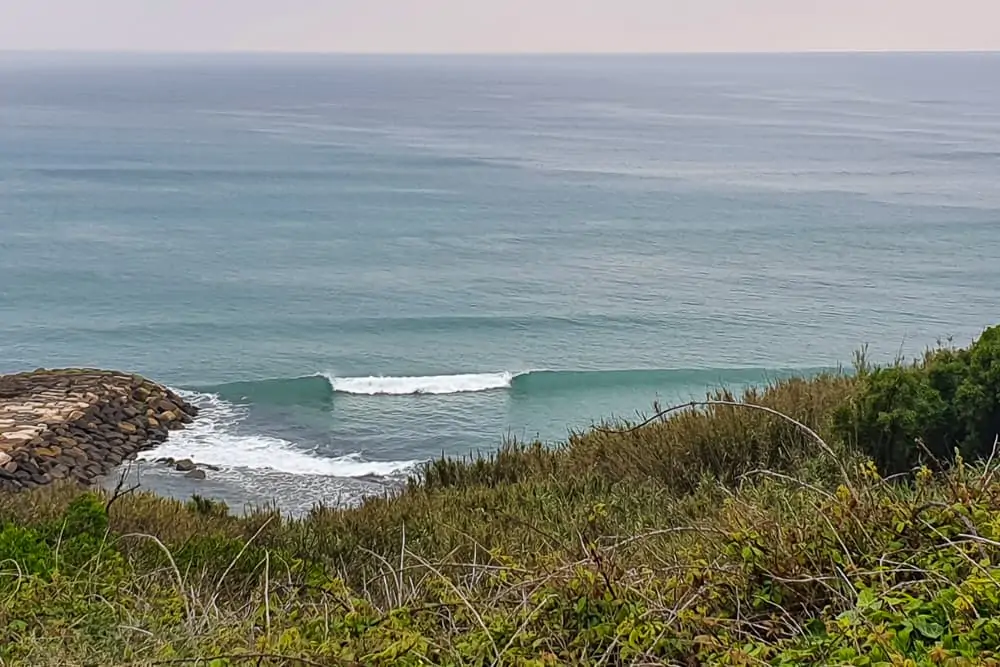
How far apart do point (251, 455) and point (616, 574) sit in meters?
20.7

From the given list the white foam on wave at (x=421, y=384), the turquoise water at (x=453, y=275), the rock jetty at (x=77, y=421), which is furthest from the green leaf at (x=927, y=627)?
the white foam on wave at (x=421, y=384)

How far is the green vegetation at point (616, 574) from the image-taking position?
344 cm

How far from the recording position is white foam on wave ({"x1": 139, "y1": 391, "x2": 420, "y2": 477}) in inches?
902

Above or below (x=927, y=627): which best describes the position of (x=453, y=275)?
below

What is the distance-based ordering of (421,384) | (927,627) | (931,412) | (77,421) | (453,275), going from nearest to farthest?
(927,627) < (931,412) < (77,421) < (421,384) < (453,275)

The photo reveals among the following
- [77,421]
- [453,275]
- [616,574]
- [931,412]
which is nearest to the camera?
[616,574]

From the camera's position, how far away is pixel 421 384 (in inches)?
1164

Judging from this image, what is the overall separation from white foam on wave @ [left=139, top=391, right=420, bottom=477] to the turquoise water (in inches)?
3.8

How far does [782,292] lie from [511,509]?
34.2 meters

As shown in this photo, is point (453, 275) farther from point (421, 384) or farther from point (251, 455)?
point (251, 455)

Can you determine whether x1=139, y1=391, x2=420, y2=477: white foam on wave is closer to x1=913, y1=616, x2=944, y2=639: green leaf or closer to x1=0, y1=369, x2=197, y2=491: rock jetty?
x1=0, y1=369, x2=197, y2=491: rock jetty

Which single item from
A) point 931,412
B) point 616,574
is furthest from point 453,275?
point 616,574

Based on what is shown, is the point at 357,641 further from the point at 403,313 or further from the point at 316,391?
the point at 403,313

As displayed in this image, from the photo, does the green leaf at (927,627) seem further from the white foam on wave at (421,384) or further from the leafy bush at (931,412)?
the white foam on wave at (421,384)
